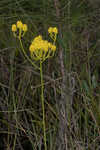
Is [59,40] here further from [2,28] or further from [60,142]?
[2,28]

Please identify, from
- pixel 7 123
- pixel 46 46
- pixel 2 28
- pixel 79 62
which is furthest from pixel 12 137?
pixel 46 46

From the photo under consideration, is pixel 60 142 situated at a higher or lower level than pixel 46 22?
lower

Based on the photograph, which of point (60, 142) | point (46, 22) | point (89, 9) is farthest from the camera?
point (89, 9)

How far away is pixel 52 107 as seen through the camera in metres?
1.46

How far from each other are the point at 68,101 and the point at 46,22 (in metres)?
0.39

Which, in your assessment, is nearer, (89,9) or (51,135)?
(51,135)

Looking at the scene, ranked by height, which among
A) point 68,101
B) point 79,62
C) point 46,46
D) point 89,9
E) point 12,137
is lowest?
point 12,137

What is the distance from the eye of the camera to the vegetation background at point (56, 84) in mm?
1251

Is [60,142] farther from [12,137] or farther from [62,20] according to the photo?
[62,20]

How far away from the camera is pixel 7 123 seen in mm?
1504

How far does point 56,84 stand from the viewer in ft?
4.67

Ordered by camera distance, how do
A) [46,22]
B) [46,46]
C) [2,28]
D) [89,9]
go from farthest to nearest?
[2,28], [89,9], [46,22], [46,46]

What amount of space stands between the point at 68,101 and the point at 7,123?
0.42 meters

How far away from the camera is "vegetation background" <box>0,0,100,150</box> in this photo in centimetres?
125
